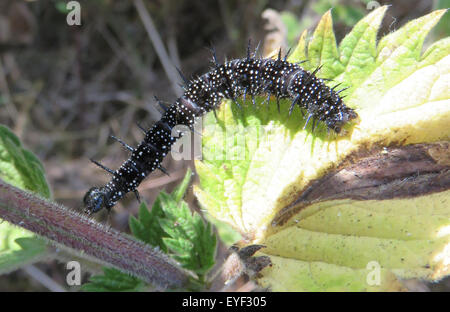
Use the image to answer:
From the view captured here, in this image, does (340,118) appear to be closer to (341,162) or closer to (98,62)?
(341,162)

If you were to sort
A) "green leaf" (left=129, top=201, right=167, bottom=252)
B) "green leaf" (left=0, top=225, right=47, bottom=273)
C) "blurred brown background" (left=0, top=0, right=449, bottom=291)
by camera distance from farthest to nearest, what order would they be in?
"blurred brown background" (left=0, top=0, right=449, bottom=291) → "green leaf" (left=129, top=201, right=167, bottom=252) → "green leaf" (left=0, top=225, right=47, bottom=273)

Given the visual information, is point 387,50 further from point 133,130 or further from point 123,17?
point 123,17

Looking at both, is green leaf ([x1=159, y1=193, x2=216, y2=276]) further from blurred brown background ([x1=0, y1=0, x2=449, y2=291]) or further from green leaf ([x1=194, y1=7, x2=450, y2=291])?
blurred brown background ([x1=0, y1=0, x2=449, y2=291])

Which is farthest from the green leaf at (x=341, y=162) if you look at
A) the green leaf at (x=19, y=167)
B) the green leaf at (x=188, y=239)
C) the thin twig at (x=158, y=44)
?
the thin twig at (x=158, y=44)

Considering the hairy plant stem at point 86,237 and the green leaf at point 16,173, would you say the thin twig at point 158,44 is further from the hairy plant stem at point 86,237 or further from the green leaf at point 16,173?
the hairy plant stem at point 86,237

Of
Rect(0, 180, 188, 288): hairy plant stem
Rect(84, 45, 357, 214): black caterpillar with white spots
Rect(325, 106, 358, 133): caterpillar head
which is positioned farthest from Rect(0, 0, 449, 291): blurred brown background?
Rect(325, 106, 358, 133): caterpillar head

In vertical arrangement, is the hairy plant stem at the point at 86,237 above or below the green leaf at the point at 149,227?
below
